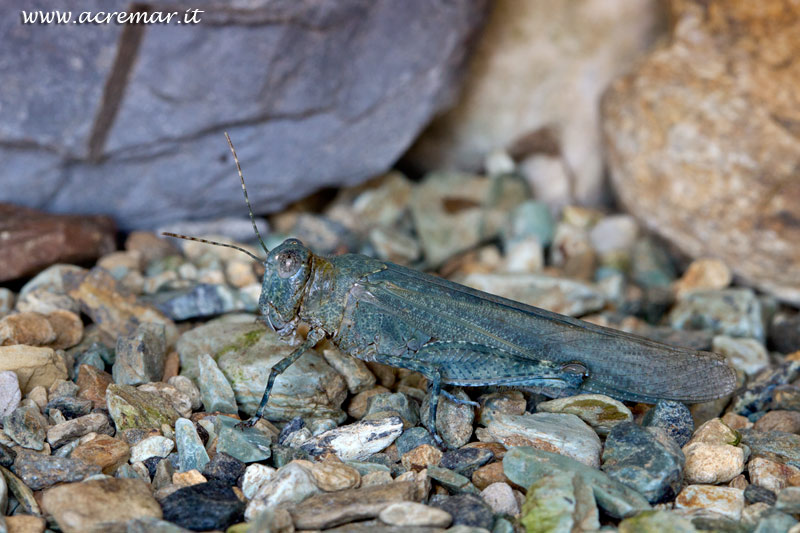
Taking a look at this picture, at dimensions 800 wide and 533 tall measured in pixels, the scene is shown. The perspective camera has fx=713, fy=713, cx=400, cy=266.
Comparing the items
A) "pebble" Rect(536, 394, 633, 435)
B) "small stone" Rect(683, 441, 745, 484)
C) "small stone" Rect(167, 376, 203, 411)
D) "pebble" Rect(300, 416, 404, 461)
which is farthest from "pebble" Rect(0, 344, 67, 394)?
"small stone" Rect(683, 441, 745, 484)

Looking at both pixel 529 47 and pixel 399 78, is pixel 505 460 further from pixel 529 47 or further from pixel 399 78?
pixel 529 47

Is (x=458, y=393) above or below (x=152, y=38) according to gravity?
below

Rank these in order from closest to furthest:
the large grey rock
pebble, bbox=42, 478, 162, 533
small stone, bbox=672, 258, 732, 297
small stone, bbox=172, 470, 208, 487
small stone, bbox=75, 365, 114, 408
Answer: pebble, bbox=42, 478, 162, 533 < small stone, bbox=172, 470, 208, 487 < small stone, bbox=75, 365, 114, 408 < the large grey rock < small stone, bbox=672, 258, 732, 297

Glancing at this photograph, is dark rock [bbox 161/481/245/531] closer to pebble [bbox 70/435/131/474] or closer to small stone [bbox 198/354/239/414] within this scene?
pebble [bbox 70/435/131/474]

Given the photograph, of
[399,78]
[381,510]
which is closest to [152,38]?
[399,78]

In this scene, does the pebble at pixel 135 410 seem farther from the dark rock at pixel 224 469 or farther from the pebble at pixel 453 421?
the pebble at pixel 453 421

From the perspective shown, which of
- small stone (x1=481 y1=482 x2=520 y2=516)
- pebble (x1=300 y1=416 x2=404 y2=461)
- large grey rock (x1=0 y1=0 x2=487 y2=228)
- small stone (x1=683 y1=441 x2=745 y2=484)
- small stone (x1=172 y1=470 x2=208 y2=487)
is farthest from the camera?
large grey rock (x1=0 y1=0 x2=487 y2=228)
